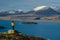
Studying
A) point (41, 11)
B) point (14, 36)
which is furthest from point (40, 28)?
point (14, 36)

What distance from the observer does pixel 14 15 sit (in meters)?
5.25

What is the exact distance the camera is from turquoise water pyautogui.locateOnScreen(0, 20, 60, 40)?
5027 millimetres

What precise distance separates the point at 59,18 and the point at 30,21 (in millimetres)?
681

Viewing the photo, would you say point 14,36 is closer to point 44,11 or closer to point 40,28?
point 40,28

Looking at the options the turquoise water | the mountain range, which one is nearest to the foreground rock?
the turquoise water

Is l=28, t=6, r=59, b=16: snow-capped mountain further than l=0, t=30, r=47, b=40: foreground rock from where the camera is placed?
Yes

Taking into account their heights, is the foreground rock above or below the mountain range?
below

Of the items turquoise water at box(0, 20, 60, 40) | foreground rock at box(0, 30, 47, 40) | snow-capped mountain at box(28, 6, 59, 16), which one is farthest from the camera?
snow-capped mountain at box(28, 6, 59, 16)

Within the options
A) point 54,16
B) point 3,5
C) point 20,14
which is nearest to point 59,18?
point 54,16

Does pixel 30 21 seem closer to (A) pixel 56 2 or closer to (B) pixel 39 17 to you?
(B) pixel 39 17

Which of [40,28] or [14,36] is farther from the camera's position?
[40,28]

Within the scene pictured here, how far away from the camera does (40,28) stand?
512cm

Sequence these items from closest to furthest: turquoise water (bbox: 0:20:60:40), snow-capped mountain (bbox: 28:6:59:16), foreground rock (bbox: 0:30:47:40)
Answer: foreground rock (bbox: 0:30:47:40)
turquoise water (bbox: 0:20:60:40)
snow-capped mountain (bbox: 28:6:59:16)

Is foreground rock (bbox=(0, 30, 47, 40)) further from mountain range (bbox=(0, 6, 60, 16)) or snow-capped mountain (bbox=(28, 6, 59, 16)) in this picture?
snow-capped mountain (bbox=(28, 6, 59, 16))
